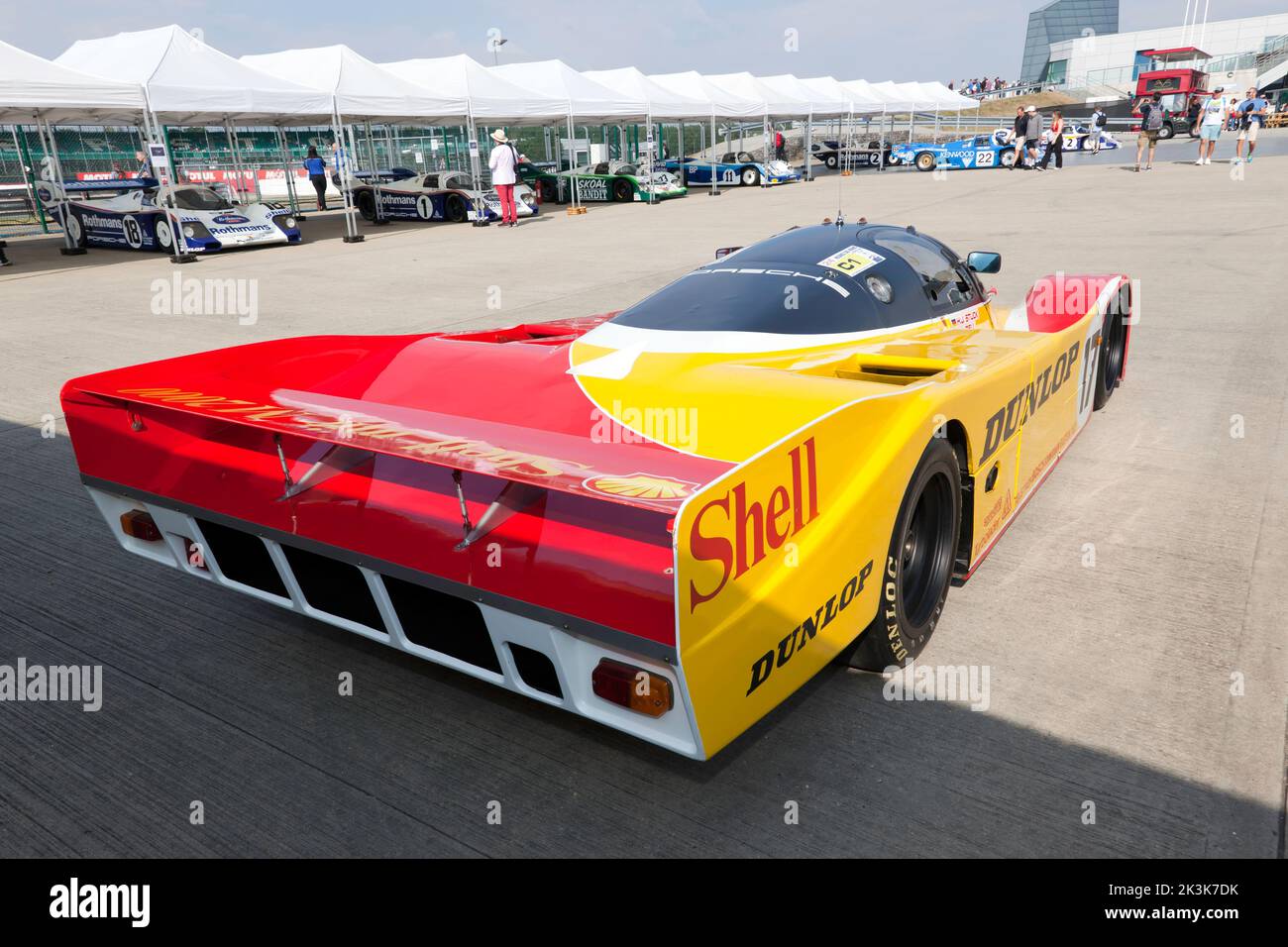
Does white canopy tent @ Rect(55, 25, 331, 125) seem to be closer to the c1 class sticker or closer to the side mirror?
the side mirror

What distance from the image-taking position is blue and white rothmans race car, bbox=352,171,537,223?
66.9 ft

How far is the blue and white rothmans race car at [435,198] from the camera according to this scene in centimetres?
2041

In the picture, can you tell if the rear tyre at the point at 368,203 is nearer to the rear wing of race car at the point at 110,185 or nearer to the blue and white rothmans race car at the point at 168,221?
the blue and white rothmans race car at the point at 168,221

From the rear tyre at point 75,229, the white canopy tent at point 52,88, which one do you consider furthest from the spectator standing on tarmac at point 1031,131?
the rear tyre at point 75,229

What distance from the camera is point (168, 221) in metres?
15.4

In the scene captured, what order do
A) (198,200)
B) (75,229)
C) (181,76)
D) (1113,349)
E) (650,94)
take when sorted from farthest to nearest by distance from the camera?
1. (650,94)
2. (75,229)
3. (198,200)
4. (181,76)
5. (1113,349)

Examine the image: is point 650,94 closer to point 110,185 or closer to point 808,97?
point 808,97

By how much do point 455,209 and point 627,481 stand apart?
66.9 ft

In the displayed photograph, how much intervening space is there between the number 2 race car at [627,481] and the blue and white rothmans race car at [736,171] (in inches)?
1001

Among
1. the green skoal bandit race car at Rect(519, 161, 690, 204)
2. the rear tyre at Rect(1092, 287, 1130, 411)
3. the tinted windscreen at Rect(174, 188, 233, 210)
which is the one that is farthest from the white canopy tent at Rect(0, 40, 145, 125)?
the rear tyre at Rect(1092, 287, 1130, 411)

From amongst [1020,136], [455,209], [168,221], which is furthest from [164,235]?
[1020,136]

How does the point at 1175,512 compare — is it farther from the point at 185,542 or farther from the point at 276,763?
the point at 185,542

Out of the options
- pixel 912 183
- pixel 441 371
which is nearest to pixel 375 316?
pixel 441 371

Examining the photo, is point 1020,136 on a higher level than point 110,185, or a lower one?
higher
